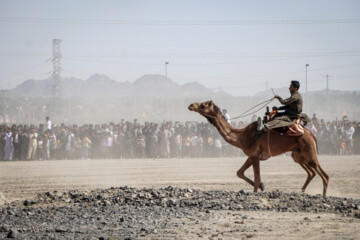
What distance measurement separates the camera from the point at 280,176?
20.9 metres

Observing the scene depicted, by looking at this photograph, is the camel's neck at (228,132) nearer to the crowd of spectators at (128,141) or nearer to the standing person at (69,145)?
the crowd of spectators at (128,141)

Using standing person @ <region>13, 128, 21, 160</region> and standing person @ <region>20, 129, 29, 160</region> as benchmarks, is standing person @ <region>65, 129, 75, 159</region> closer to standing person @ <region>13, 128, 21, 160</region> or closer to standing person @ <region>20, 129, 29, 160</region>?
standing person @ <region>20, 129, 29, 160</region>

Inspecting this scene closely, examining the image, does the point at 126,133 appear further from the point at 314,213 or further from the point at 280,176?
the point at 314,213

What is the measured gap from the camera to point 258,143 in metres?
14.6

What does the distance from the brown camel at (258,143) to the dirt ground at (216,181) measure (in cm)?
225

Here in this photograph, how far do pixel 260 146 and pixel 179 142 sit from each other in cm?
1734

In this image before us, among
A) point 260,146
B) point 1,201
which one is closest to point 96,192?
point 1,201

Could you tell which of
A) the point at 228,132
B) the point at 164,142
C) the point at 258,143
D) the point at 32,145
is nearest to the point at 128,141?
the point at 164,142

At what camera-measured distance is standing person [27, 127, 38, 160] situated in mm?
29906

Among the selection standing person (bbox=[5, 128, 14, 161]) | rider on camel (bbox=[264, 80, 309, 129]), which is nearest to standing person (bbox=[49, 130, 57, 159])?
standing person (bbox=[5, 128, 14, 161])

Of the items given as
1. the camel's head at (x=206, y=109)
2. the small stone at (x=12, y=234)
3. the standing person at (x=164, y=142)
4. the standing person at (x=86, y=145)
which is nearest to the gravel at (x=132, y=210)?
the small stone at (x=12, y=234)

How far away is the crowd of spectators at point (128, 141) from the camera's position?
30.1 metres

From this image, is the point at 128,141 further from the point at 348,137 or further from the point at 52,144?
the point at 348,137

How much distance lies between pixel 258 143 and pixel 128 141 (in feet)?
57.8
